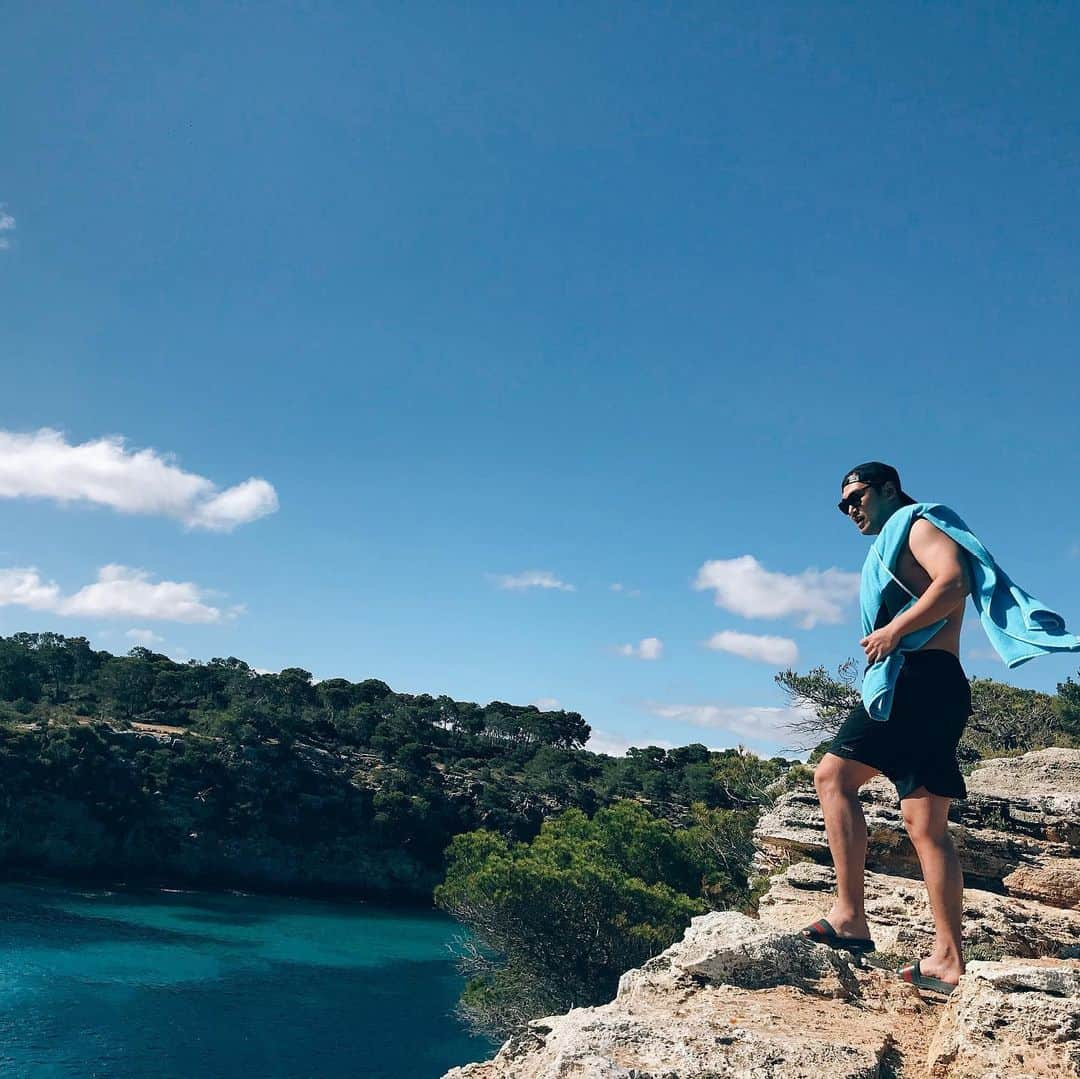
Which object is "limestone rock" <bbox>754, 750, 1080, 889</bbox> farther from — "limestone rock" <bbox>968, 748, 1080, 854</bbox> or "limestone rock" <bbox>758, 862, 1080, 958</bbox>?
"limestone rock" <bbox>758, 862, 1080, 958</bbox>

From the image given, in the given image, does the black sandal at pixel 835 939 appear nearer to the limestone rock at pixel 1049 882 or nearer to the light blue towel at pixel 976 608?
the light blue towel at pixel 976 608

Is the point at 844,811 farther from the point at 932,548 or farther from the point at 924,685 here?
the point at 932,548

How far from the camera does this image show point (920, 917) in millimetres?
4508

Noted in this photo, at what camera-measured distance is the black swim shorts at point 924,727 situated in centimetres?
305

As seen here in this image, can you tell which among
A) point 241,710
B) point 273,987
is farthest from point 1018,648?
point 241,710

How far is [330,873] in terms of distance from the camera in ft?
155

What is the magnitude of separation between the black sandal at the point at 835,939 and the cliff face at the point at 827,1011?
84 mm

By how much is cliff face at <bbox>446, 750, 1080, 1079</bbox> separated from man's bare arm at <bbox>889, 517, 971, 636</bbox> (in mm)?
1099

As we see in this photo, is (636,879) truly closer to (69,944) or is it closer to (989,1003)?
(989,1003)

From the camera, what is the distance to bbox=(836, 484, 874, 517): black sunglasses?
3482 millimetres

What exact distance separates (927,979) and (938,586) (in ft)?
4.56

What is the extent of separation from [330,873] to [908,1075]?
49.9m

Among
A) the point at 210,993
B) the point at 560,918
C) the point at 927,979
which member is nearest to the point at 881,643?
the point at 927,979

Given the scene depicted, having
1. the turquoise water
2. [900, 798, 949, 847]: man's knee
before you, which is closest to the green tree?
the turquoise water
